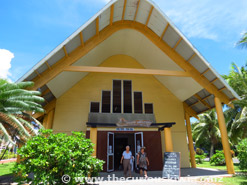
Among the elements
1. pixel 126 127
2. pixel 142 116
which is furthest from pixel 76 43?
Answer: pixel 142 116

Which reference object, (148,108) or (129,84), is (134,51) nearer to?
(129,84)

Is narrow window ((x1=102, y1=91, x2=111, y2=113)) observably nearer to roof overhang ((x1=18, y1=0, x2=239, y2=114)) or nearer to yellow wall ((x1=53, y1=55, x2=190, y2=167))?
yellow wall ((x1=53, y1=55, x2=190, y2=167))

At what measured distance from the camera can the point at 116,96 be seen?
13977mm

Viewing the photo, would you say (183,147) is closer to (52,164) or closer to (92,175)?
(92,175)

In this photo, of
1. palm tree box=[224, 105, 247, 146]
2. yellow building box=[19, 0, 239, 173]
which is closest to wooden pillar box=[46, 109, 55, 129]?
yellow building box=[19, 0, 239, 173]

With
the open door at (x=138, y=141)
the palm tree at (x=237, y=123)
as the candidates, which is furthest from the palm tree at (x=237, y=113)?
the open door at (x=138, y=141)

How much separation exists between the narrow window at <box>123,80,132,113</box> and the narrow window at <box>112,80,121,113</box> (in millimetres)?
488

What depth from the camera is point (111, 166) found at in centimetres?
1134

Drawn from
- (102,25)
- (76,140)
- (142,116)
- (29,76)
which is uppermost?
(102,25)

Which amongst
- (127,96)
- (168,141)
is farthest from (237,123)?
(127,96)

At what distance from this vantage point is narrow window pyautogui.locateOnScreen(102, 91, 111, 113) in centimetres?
1344

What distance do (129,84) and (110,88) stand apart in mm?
1697

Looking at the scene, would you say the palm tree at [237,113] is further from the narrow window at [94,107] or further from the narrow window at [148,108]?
the narrow window at [94,107]

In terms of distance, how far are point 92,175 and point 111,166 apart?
6.26m
